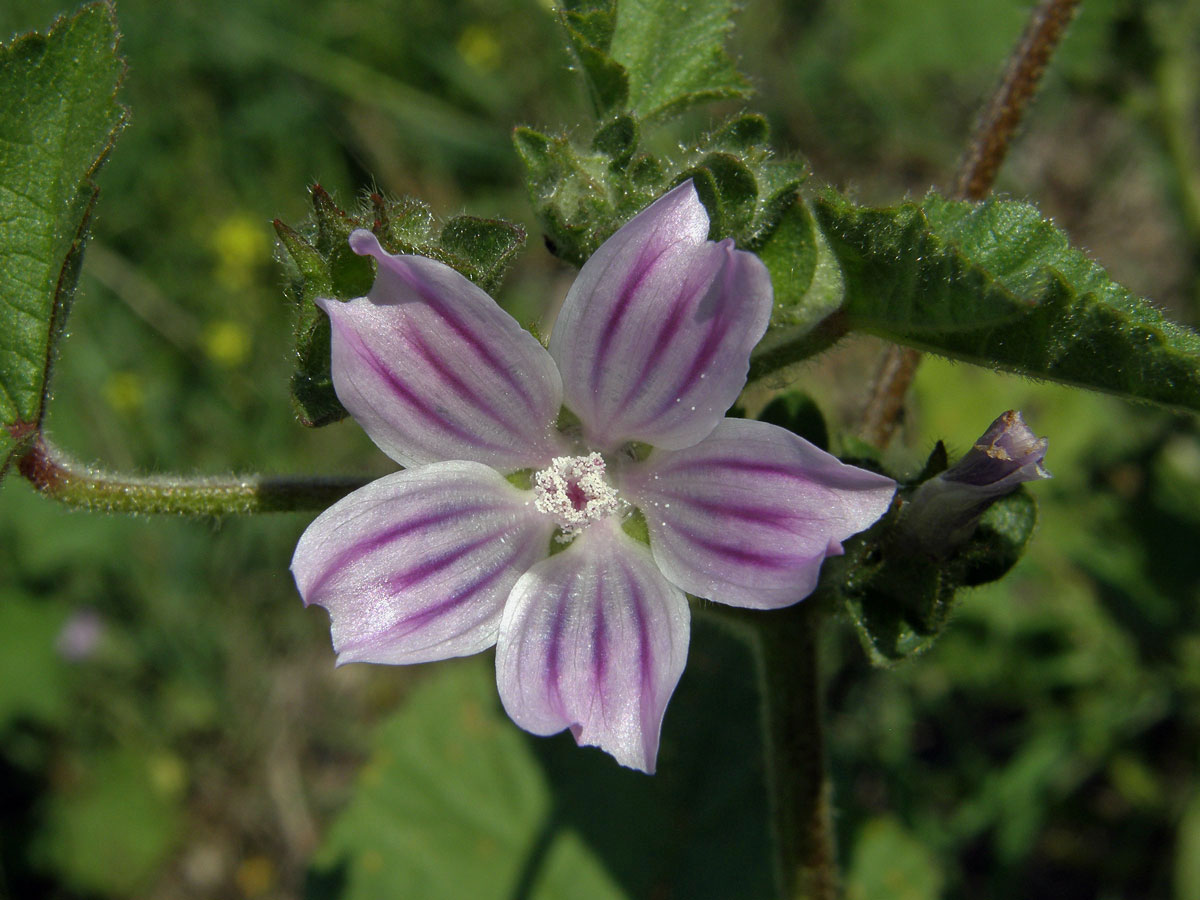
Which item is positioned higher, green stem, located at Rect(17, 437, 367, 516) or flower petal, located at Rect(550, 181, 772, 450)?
flower petal, located at Rect(550, 181, 772, 450)

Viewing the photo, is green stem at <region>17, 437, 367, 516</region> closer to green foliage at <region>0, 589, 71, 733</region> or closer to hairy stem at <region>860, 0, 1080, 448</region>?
hairy stem at <region>860, 0, 1080, 448</region>

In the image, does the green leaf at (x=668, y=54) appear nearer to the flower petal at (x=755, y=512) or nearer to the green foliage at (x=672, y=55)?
the green foliage at (x=672, y=55)

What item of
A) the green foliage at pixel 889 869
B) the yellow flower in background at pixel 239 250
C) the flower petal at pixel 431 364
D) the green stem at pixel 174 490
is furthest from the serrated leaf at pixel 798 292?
the yellow flower in background at pixel 239 250

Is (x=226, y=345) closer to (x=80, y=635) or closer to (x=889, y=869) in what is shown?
(x=80, y=635)

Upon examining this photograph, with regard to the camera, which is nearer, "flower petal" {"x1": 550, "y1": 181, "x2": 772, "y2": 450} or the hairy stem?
"flower petal" {"x1": 550, "y1": 181, "x2": 772, "y2": 450}

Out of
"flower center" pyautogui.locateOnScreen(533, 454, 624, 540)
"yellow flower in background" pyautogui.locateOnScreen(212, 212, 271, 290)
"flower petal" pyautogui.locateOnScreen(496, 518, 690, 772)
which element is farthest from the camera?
"yellow flower in background" pyautogui.locateOnScreen(212, 212, 271, 290)

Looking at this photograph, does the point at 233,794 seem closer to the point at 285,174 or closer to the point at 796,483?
the point at 285,174

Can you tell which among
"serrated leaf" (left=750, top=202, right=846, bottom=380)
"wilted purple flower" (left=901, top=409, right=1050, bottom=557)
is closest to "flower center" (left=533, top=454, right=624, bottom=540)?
"serrated leaf" (left=750, top=202, right=846, bottom=380)
